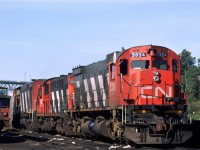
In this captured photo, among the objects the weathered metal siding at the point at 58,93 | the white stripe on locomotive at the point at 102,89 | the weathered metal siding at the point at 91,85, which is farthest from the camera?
the weathered metal siding at the point at 58,93

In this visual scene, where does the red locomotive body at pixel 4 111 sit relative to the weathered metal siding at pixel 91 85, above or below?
below

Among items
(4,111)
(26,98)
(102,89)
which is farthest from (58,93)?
(26,98)

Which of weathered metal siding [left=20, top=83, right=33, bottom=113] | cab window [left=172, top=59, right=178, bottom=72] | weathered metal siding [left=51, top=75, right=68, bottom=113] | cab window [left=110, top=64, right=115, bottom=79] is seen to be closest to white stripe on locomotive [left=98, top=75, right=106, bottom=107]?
cab window [left=110, top=64, right=115, bottom=79]

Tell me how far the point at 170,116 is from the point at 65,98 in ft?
37.5

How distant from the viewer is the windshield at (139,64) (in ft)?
58.9

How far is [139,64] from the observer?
59.1 feet

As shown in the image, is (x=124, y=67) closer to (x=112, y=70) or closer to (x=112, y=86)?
(x=112, y=70)

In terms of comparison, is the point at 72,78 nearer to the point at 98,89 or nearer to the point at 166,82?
the point at 98,89

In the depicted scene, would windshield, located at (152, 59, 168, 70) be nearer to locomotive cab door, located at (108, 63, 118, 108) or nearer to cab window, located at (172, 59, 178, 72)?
cab window, located at (172, 59, 178, 72)

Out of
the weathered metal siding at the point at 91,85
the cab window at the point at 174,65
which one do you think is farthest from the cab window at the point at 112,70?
the cab window at the point at 174,65

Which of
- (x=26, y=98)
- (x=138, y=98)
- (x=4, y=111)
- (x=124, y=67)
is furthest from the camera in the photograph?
(x=26, y=98)

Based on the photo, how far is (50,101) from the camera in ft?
101

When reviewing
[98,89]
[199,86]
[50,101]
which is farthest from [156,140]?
[199,86]

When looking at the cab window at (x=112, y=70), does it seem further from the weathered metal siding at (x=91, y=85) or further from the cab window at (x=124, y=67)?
the weathered metal siding at (x=91, y=85)
